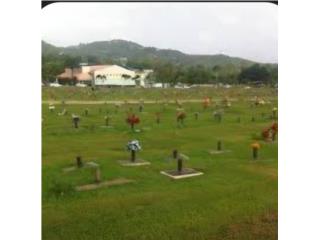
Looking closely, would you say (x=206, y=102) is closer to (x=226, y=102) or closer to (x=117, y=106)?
(x=226, y=102)

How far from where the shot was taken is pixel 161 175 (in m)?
3.81

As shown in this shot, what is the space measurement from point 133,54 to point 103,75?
1.10 ft

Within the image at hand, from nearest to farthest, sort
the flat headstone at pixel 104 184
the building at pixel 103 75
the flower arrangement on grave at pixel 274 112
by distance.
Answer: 1. the flat headstone at pixel 104 184
2. the building at pixel 103 75
3. the flower arrangement on grave at pixel 274 112

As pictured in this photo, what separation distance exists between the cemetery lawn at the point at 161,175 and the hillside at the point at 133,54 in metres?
0.28

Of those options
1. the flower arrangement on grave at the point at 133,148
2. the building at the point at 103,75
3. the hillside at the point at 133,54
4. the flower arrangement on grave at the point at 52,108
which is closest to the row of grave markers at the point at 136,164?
the flower arrangement on grave at the point at 133,148

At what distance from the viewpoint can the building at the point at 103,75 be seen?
12.4 feet

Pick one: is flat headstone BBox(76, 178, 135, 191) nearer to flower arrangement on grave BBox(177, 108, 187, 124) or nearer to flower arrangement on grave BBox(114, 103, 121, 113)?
flower arrangement on grave BBox(114, 103, 121, 113)

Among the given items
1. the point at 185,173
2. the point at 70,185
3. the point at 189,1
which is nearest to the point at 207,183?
the point at 185,173

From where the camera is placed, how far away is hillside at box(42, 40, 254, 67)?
372 cm

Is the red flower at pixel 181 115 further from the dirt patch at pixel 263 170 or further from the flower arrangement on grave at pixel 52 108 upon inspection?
the flower arrangement on grave at pixel 52 108

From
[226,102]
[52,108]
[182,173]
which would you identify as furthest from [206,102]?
[52,108]

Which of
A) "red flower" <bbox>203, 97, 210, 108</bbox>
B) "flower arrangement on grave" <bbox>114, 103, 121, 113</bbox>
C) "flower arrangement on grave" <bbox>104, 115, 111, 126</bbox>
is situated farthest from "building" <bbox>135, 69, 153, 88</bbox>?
"red flower" <bbox>203, 97, 210, 108</bbox>

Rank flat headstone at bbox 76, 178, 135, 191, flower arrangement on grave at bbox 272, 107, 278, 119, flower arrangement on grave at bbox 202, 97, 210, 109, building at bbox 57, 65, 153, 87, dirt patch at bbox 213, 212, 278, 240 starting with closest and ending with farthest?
dirt patch at bbox 213, 212, 278, 240
flat headstone at bbox 76, 178, 135, 191
building at bbox 57, 65, 153, 87
flower arrangement on grave at bbox 272, 107, 278, 119
flower arrangement on grave at bbox 202, 97, 210, 109

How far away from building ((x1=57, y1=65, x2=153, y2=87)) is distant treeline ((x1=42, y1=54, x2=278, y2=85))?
1.9 inches
